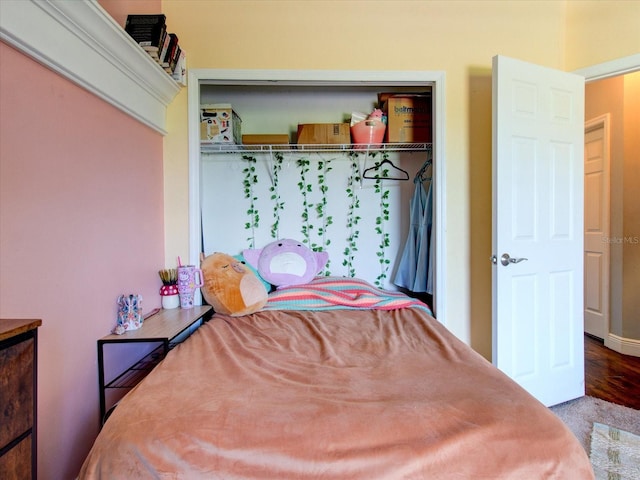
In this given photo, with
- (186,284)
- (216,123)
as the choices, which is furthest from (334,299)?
(216,123)

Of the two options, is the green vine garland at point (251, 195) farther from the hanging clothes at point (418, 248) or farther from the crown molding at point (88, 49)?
the hanging clothes at point (418, 248)

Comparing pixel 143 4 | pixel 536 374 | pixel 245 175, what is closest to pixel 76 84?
pixel 143 4

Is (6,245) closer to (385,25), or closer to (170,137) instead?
(170,137)

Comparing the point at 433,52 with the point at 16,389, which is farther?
the point at 433,52

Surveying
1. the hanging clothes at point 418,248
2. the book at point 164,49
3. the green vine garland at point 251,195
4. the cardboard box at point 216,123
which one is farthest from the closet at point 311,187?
the book at point 164,49

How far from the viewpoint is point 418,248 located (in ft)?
7.80

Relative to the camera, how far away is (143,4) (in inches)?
72.2

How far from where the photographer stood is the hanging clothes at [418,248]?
2.29 m

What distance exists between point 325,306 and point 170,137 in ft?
4.65

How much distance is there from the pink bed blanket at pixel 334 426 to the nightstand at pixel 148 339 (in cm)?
23

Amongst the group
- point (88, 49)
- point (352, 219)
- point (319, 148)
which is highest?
point (88, 49)

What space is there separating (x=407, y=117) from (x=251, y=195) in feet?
4.11

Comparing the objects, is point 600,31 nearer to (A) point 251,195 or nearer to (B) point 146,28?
(A) point 251,195

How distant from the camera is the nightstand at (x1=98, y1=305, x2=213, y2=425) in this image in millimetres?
1350
